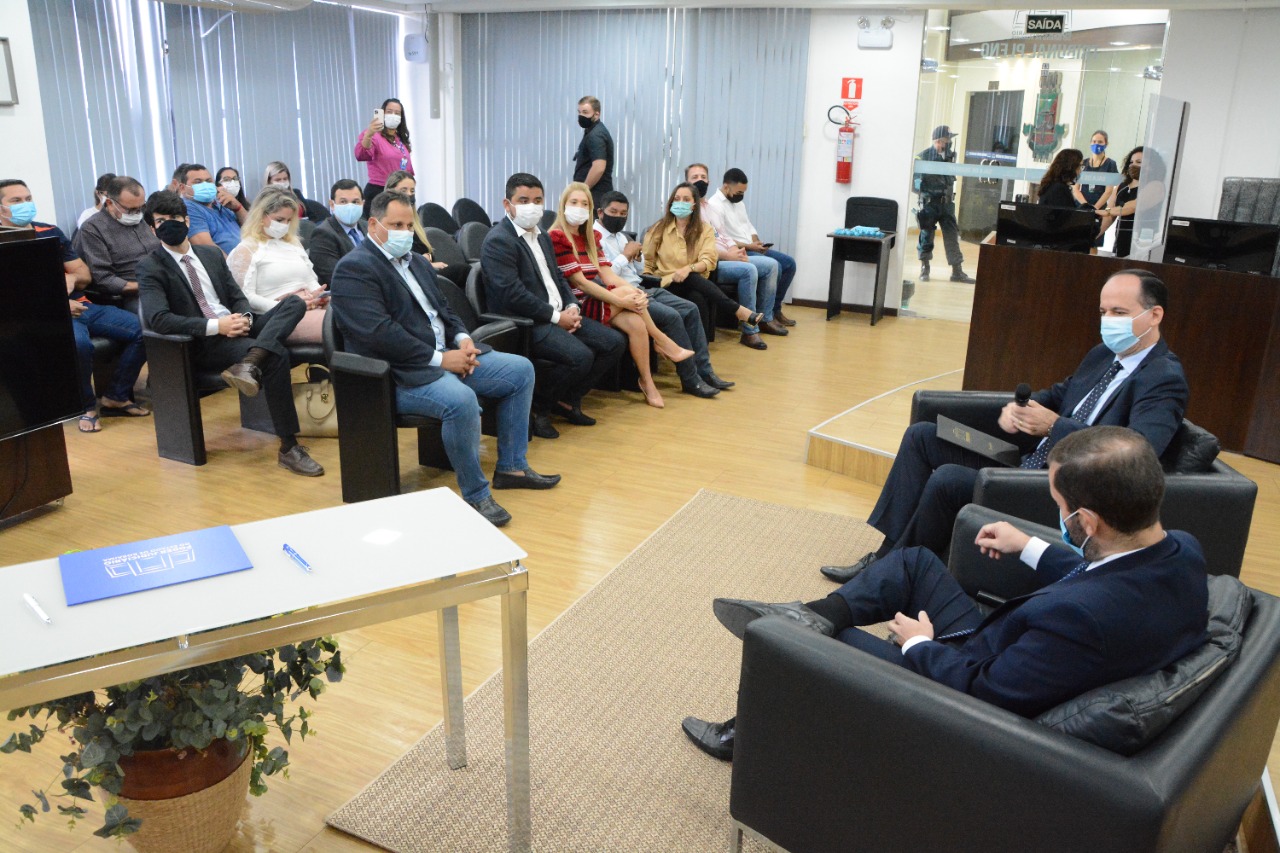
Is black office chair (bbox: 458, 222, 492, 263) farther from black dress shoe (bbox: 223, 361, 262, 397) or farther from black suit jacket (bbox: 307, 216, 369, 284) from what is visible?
black dress shoe (bbox: 223, 361, 262, 397)

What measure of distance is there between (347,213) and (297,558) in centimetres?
414

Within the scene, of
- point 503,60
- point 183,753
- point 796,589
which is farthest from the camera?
point 503,60

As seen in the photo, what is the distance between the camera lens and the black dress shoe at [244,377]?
471 cm

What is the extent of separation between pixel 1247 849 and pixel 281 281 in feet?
15.7

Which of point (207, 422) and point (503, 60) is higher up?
point (503, 60)

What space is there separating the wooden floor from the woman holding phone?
3527 millimetres

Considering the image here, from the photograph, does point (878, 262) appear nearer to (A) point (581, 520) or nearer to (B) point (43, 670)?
(A) point (581, 520)

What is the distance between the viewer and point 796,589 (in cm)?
371

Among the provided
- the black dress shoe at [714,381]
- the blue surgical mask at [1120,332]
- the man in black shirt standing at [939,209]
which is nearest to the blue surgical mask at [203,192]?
the black dress shoe at [714,381]

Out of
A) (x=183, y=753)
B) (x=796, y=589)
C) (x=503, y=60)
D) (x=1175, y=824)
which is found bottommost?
(x=796, y=589)

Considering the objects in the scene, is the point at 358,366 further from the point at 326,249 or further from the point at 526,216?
the point at 326,249

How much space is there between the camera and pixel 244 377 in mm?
4719

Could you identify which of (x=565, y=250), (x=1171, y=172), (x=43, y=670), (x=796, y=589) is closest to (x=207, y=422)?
(x=565, y=250)

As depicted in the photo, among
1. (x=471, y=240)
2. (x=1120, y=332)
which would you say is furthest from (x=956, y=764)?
(x=471, y=240)
